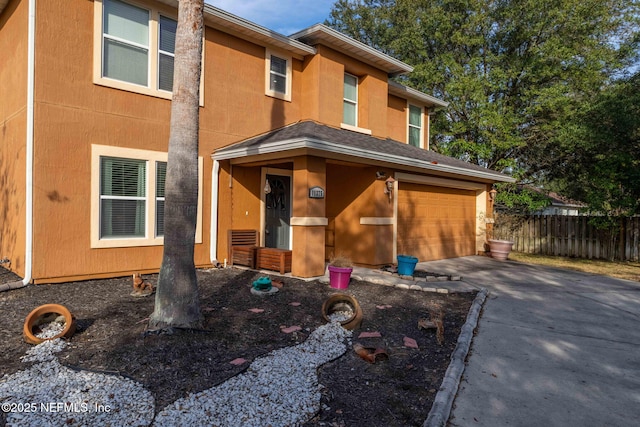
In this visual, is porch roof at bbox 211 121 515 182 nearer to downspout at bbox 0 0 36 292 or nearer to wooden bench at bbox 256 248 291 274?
wooden bench at bbox 256 248 291 274

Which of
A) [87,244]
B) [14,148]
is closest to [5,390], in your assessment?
[87,244]

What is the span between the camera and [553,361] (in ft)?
13.8

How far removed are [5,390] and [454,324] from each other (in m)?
5.02

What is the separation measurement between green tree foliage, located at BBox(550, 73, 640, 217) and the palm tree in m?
13.2

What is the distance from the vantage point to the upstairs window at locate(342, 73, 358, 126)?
11.0 m

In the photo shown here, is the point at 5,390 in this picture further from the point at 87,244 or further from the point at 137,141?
the point at 137,141

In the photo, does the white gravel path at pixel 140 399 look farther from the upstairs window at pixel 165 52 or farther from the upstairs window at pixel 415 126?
the upstairs window at pixel 415 126

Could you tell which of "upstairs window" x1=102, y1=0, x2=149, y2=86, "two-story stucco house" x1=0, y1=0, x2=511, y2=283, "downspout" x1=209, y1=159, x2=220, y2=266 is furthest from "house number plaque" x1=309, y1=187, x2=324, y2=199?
"upstairs window" x1=102, y1=0, x2=149, y2=86

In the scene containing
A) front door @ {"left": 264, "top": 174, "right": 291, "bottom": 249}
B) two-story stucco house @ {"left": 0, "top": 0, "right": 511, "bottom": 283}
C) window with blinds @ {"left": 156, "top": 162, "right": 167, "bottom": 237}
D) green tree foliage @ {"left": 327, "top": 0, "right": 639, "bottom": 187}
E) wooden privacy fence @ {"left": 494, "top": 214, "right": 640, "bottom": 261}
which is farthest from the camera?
green tree foliage @ {"left": 327, "top": 0, "right": 639, "bottom": 187}

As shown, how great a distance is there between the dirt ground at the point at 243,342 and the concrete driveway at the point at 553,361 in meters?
0.41

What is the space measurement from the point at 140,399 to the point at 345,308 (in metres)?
3.13

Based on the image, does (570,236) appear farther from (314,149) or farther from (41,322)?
Answer: (41,322)

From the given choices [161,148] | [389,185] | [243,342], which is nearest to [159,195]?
[161,148]

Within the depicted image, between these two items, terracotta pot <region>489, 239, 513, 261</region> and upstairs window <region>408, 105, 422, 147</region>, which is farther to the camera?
upstairs window <region>408, 105, 422, 147</region>
